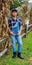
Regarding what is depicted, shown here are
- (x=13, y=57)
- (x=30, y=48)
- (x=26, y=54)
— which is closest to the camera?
(x=13, y=57)

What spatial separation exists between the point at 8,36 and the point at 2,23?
48cm

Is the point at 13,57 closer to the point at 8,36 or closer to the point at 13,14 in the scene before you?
the point at 8,36

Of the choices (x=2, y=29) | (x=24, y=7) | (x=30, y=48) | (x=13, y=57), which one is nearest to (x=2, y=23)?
(x=2, y=29)

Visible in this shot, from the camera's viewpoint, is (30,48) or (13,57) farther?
(30,48)

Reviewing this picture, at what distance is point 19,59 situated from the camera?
8.52 m

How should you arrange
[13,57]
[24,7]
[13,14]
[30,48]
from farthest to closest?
[24,7]
[30,48]
[13,57]
[13,14]

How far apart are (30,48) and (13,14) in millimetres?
2618

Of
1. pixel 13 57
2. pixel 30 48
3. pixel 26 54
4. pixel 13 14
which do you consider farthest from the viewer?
pixel 30 48

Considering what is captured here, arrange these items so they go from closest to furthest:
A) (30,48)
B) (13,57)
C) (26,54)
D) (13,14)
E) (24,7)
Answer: (13,14)
(13,57)
(26,54)
(30,48)
(24,7)

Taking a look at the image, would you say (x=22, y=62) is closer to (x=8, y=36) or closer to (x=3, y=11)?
(x=8, y=36)

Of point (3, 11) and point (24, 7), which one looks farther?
point (24, 7)

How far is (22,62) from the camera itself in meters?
8.16

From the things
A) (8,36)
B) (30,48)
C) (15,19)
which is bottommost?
(30,48)

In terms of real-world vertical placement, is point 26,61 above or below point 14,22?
below
